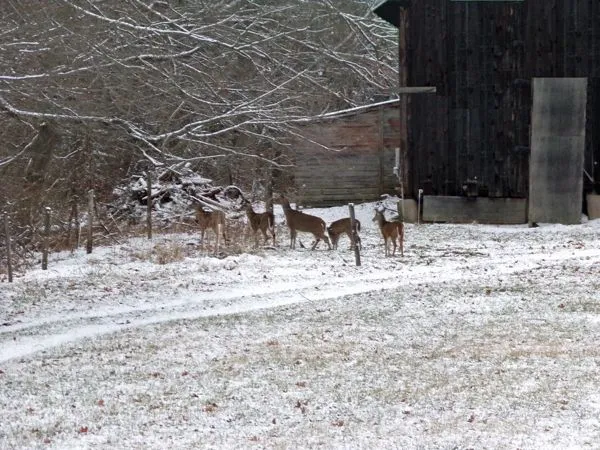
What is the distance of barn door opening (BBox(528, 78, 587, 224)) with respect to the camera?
84.2ft

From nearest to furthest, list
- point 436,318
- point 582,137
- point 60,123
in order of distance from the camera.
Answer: point 436,318, point 60,123, point 582,137

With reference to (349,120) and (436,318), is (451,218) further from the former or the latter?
(436,318)

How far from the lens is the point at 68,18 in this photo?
51.5 feet

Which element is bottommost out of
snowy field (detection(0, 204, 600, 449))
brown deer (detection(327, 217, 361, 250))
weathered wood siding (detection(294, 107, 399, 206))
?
snowy field (detection(0, 204, 600, 449))

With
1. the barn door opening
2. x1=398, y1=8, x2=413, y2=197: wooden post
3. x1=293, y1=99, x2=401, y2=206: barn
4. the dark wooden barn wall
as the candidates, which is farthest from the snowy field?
x1=293, y1=99, x2=401, y2=206: barn

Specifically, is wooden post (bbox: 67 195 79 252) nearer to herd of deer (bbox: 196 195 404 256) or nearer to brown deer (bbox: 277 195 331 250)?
herd of deer (bbox: 196 195 404 256)

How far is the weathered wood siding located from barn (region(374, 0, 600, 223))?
498cm

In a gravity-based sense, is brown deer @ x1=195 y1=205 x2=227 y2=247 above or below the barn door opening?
below

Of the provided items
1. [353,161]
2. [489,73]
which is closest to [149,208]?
[489,73]

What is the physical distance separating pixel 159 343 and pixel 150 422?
142 inches

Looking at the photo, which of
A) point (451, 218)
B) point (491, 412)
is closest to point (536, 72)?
point (451, 218)

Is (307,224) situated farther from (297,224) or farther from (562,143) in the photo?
(562,143)

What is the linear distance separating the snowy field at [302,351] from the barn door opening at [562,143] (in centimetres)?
666

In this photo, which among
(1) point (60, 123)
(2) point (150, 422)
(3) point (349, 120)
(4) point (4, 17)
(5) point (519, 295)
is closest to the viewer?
(2) point (150, 422)
